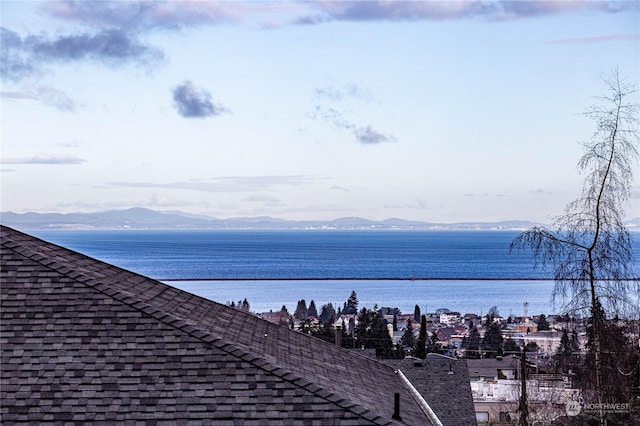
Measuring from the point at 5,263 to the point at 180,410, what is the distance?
9.07ft

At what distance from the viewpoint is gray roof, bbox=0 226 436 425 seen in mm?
8117

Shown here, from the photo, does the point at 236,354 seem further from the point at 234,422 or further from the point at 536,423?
the point at 536,423

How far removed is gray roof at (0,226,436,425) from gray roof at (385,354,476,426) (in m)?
10.1

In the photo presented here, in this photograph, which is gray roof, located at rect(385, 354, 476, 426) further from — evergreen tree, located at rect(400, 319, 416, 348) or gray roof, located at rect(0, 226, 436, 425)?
evergreen tree, located at rect(400, 319, 416, 348)

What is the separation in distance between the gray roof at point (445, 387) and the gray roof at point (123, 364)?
10138 millimetres

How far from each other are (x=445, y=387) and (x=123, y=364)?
13875 mm

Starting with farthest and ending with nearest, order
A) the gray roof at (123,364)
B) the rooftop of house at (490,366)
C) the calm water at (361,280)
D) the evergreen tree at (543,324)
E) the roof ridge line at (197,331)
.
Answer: the calm water at (361,280), the evergreen tree at (543,324), the rooftop of house at (490,366), the roof ridge line at (197,331), the gray roof at (123,364)

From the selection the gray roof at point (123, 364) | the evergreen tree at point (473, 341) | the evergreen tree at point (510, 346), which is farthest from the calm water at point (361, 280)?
the gray roof at point (123, 364)

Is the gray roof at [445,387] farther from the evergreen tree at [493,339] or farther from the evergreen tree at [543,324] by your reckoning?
the evergreen tree at [543,324]

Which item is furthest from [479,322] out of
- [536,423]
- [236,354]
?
[236,354]

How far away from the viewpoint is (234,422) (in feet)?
26.6

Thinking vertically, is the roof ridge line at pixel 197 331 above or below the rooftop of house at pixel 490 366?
above

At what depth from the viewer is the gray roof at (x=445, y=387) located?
19.5m

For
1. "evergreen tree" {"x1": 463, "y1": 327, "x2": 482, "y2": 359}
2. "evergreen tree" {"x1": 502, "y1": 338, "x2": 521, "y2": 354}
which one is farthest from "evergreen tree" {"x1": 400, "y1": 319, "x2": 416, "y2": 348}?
"evergreen tree" {"x1": 502, "y1": 338, "x2": 521, "y2": 354}
